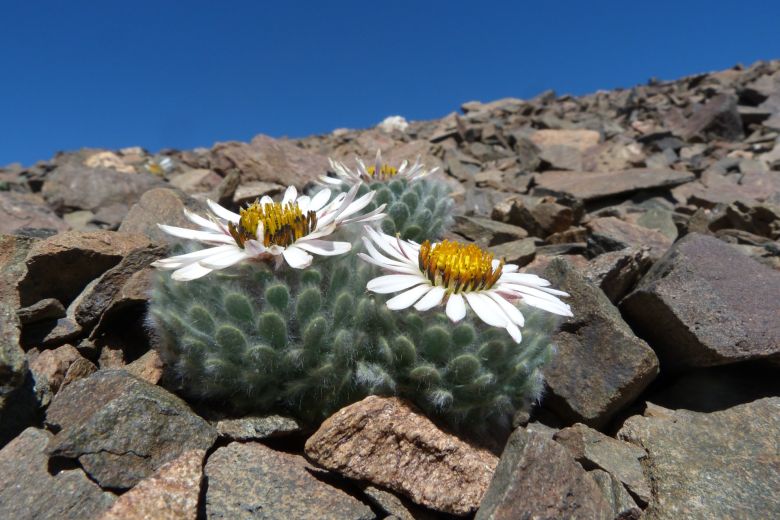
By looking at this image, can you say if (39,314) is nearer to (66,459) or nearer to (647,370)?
(66,459)

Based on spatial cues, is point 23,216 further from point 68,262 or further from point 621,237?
point 621,237

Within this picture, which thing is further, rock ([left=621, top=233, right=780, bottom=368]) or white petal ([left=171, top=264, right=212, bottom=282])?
rock ([left=621, top=233, right=780, bottom=368])

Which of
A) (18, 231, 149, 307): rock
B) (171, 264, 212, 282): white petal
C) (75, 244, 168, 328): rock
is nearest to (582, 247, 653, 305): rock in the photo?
(171, 264, 212, 282): white petal

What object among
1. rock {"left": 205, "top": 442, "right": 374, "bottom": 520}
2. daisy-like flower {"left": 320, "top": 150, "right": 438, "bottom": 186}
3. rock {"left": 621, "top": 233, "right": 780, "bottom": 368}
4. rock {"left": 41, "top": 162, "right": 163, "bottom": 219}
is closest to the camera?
rock {"left": 205, "top": 442, "right": 374, "bottom": 520}

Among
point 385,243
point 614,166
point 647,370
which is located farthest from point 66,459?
point 614,166

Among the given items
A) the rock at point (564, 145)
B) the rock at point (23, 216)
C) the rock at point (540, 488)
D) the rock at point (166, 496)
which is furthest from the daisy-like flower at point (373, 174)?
the rock at point (564, 145)

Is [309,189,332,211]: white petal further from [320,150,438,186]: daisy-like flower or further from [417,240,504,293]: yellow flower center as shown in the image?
[320,150,438,186]: daisy-like flower
